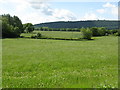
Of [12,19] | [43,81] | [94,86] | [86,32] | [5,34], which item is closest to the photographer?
[94,86]

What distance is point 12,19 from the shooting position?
463 ft

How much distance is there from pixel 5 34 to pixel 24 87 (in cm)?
9786

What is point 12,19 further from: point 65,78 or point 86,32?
point 65,78

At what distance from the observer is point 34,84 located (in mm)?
9789

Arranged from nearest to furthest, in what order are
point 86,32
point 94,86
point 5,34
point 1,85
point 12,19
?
point 94,86
point 1,85
point 5,34
point 86,32
point 12,19

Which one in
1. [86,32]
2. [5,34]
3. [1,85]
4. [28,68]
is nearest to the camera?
[1,85]

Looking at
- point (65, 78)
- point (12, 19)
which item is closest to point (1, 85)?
point (65, 78)

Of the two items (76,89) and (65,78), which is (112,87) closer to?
(76,89)

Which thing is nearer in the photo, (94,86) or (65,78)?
(94,86)

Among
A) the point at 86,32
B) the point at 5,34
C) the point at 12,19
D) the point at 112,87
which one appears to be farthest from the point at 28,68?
the point at 12,19

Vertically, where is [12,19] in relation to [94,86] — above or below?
above

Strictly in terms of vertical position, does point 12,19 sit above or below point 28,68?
above

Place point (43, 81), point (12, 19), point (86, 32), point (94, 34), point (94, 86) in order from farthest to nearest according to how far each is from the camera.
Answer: point (94, 34) → point (12, 19) → point (86, 32) → point (43, 81) → point (94, 86)

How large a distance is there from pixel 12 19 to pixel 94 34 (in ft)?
251
